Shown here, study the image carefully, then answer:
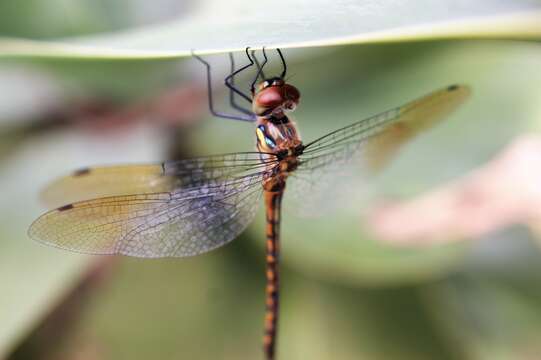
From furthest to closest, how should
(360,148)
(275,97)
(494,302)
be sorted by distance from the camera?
(494,302) → (360,148) → (275,97)

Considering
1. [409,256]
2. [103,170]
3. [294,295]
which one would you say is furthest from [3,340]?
[409,256]

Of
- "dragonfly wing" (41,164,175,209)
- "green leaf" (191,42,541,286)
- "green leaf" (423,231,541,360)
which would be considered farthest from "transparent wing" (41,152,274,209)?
"green leaf" (423,231,541,360)

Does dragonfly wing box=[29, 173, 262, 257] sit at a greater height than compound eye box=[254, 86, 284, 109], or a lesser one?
lesser

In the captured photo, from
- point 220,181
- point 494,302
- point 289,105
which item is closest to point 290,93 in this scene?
point 289,105

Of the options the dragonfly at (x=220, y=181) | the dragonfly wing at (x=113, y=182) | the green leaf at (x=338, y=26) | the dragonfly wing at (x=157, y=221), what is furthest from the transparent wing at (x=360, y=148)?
the green leaf at (x=338, y=26)

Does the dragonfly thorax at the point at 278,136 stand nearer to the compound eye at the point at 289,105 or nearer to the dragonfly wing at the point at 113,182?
the compound eye at the point at 289,105

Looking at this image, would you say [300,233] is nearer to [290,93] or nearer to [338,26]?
[290,93]

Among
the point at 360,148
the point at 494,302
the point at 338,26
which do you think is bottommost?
the point at 494,302

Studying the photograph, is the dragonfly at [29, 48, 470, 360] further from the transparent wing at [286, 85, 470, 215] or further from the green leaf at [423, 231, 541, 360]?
the green leaf at [423, 231, 541, 360]
